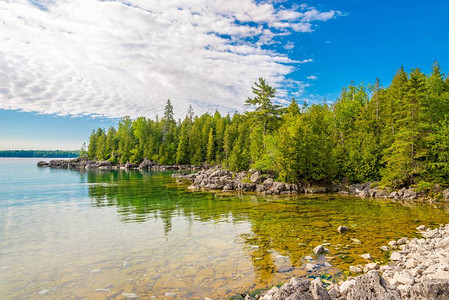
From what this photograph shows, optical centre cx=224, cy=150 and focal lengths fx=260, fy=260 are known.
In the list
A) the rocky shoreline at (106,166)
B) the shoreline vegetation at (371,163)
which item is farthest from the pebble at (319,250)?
the rocky shoreline at (106,166)

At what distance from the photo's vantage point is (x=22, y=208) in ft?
93.9

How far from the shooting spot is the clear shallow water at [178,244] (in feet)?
36.0

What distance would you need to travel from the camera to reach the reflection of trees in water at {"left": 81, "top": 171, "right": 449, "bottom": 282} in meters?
14.3

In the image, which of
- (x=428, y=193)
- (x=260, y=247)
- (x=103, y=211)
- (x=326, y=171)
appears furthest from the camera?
(x=326, y=171)

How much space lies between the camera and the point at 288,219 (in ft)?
74.0

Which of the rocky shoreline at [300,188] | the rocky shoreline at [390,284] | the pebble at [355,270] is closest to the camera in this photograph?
the rocky shoreline at [390,284]

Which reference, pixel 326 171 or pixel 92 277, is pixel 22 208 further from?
pixel 326 171

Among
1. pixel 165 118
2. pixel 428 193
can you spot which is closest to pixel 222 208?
pixel 428 193

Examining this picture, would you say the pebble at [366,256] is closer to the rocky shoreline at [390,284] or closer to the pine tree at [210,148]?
the rocky shoreline at [390,284]

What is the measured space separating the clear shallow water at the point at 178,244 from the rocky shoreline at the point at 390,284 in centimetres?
164

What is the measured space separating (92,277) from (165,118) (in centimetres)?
12422

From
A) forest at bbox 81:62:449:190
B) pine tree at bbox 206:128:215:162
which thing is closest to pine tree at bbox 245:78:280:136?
forest at bbox 81:62:449:190

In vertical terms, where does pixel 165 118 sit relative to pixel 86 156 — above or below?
above

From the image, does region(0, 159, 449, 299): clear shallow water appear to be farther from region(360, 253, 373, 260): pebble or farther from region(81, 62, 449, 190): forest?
region(81, 62, 449, 190): forest
